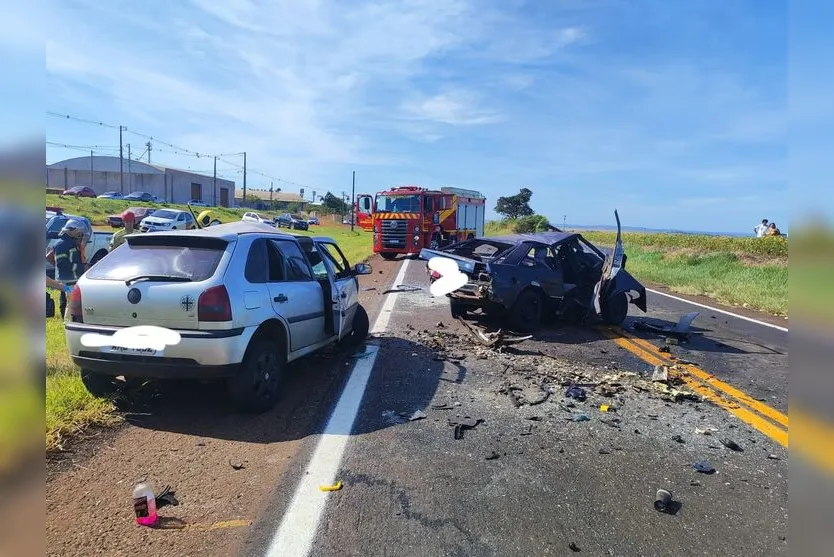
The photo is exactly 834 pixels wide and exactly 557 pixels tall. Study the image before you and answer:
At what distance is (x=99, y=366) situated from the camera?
14.8ft

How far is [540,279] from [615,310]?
1679mm

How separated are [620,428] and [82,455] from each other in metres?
4.21

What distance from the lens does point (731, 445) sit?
4426 mm

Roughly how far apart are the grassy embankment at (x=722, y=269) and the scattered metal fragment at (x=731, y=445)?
15.1ft

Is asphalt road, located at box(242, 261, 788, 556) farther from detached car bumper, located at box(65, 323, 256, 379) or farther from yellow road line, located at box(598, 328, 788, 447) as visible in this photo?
detached car bumper, located at box(65, 323, 256, 379)

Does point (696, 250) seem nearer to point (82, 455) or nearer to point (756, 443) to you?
point (756, 443)

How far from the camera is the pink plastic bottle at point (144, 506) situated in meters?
3.10

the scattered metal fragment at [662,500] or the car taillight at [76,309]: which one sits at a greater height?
the car taillight at [76,309]

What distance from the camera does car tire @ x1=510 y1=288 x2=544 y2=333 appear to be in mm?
8586

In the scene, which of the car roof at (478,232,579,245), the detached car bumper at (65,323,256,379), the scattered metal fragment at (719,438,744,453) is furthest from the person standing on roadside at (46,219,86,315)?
the scattered metal fragment at (719,438,744,453)

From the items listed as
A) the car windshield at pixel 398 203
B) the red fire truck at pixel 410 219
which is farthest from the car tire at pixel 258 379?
the car windshield at pixel 398 203

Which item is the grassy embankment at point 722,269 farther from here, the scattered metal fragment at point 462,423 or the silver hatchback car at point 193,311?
the silver hatchback car at point 193,311

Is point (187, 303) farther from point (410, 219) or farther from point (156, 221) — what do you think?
point (156, 221)
